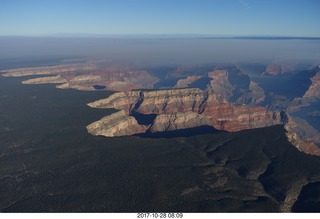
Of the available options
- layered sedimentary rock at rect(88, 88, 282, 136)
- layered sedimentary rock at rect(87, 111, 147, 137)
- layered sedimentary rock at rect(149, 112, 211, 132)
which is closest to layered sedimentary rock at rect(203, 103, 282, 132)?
layered sedimentary rock at rect(88, 88, 282, 136)

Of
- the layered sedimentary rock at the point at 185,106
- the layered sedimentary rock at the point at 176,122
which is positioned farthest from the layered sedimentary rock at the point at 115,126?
the layered sedimentary rock at the point at 185,106

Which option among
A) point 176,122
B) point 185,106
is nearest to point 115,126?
point 176,122

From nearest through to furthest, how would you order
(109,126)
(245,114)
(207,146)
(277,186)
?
(277,186) < (207,146) < (109,126) < (245,114)

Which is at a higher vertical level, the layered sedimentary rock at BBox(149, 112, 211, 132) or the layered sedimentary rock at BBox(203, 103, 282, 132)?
the layered sedimentary rock at BBox(149, 112, 211, 132)

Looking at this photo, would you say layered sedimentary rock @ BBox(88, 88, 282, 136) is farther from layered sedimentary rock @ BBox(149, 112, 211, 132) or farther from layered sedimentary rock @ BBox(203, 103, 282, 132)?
layered sedimentary rock @ BBox(149, 112, 211, 132)

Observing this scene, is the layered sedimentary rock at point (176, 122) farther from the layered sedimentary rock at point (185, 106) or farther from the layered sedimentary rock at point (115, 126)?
the layered sedimentary rock at point (185, 106)

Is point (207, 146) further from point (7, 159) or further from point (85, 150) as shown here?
point (7, 159)

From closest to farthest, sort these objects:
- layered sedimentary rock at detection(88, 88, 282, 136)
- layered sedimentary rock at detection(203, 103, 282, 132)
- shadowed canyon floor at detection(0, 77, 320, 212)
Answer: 1. shadowed canyon floor at detection(0, 77, 320, 212)
2. layered sedimentary rock at detection(88, 88, 282, 136)
3. layered sedimentary rock at detection(203, 103, 282, 132)

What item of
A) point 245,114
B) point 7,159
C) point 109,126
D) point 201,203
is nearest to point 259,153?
point 201,203
